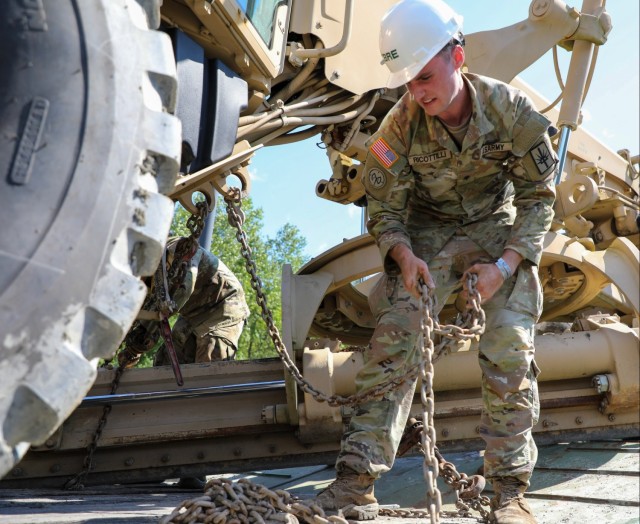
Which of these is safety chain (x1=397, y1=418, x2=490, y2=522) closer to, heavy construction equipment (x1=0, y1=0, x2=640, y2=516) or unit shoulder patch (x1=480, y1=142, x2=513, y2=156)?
heavy construction equipment (x1=0, y1=0, x2=640, y2=516)

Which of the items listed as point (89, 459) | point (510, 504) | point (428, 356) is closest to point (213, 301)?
point (89, 459)

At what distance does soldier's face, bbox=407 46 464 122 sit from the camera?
3.10 meters

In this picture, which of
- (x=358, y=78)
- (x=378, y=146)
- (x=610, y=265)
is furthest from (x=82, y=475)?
(x=610, y=265)

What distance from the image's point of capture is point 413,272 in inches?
117

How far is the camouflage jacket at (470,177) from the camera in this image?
320 centimetres

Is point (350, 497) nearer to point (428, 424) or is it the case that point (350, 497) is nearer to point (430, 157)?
point (428, 424)

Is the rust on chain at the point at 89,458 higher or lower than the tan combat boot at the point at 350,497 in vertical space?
higher

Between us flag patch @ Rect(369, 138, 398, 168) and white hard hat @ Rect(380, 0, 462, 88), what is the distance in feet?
0.90

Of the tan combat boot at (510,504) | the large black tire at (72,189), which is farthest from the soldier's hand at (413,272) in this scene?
the large black tire at (72,189)

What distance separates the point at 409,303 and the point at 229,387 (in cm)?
122

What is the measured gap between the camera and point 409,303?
10.5ft

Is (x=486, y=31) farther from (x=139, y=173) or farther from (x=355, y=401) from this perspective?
(x=139, y=173)

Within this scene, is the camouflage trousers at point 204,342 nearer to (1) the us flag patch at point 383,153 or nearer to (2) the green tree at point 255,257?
(1) the us flag patch at point 383,153

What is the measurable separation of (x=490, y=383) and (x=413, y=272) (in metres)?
0.53
